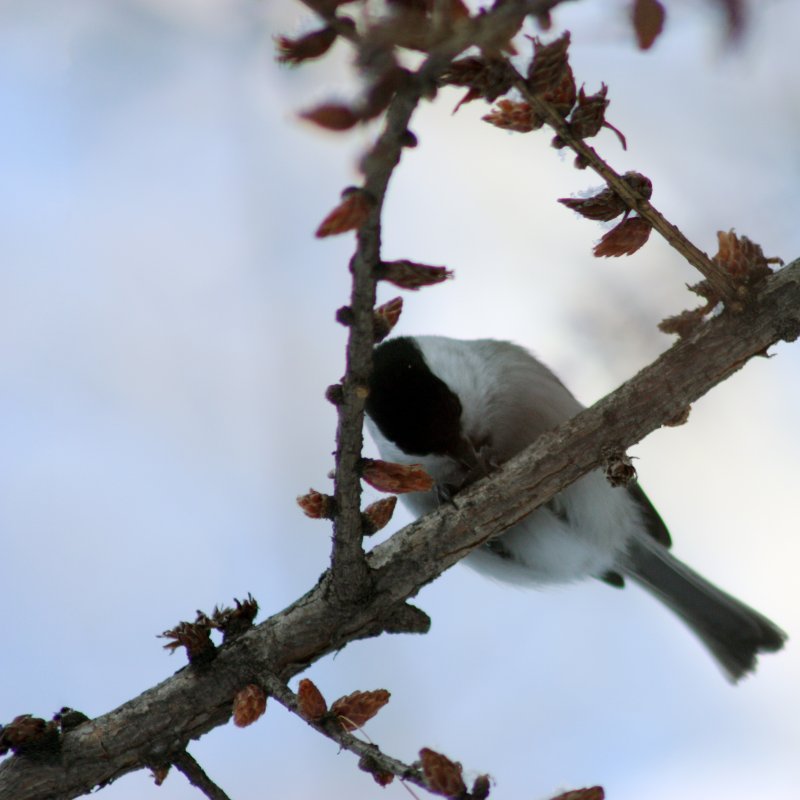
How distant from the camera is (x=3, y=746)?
4.44 ft

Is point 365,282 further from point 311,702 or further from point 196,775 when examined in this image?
point 196,775

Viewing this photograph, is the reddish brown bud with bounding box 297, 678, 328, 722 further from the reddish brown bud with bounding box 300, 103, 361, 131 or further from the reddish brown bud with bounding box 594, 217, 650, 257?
the reddish brown bud with bounding box 300, 103, 361, 131

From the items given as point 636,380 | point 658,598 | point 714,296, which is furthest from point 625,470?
point 658,598

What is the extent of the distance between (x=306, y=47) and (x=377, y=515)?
0.77 meters

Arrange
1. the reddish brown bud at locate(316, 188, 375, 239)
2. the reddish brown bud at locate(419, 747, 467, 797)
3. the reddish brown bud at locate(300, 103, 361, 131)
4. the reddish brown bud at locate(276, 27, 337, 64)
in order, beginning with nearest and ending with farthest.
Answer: the reddish brown bud at locate(300, 103, 361, 131) < the reddish brown bud at locate(276, 27, 337, 64) < the reddish brown bud at locate(316, 188, 375, 239) < the reddish brown bud at locate(419, 747, 467, 797)

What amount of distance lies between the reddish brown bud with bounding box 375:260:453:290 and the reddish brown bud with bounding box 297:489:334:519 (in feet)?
1.35

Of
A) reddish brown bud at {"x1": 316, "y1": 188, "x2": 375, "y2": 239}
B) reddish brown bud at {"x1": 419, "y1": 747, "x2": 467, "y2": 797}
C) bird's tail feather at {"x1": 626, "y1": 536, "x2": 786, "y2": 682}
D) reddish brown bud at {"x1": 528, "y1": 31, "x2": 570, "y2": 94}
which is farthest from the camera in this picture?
bird's tail feather at {"x1": 626, "y1": 536, "x2": 786, "y2": 682}

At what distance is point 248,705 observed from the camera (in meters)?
1.32

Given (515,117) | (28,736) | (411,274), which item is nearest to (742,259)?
(515,117)

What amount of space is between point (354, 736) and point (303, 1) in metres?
0.85

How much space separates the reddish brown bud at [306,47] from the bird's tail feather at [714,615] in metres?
1.84

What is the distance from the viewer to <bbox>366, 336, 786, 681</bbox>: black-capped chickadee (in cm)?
163

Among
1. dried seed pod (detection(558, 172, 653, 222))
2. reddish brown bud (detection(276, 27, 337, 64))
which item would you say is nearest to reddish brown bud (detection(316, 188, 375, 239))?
reddish brown bud (detection(276, 27, 337, 64))

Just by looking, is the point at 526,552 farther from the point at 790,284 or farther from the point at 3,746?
the point at 3,746
